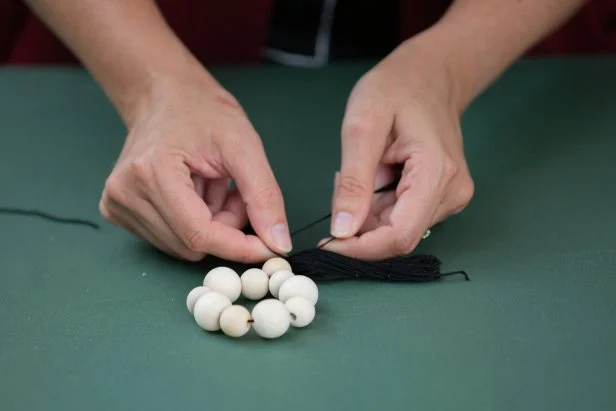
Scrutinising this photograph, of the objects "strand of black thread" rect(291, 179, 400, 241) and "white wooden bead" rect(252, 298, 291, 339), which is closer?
"white wooden bead" rect(252, 298, 291, 339)

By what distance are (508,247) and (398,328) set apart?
7.3 inches

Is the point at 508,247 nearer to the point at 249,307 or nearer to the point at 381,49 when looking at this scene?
the point at 249,307

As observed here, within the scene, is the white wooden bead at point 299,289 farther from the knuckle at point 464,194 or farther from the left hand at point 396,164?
the knuckle at point 464,194

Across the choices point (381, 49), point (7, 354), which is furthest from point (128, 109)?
point (381, 49)

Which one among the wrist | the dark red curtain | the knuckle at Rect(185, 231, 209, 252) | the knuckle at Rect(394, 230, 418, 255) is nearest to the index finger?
the knuckle at Rect(394, 230, 418, 255)

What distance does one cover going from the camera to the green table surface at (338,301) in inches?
24.7

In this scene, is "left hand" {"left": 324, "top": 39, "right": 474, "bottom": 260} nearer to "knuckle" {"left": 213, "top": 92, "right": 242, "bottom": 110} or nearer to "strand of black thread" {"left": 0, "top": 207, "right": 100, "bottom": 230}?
"knuckle" {"left": 213, "top": 92, "right": 242, "bottom": 110}

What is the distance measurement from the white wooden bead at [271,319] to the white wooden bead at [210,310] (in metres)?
0.03

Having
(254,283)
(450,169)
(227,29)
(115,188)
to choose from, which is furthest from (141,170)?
(227,29)

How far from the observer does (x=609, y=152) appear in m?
1.03

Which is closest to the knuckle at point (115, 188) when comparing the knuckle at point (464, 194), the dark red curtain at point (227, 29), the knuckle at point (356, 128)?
the knuckle at point (356, 128)

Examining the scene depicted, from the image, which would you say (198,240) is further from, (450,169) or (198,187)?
(450,169)

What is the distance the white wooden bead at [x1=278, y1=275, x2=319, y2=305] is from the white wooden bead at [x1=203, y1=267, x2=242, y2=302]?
0.04m

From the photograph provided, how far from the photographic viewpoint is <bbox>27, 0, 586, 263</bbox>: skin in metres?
0.78
